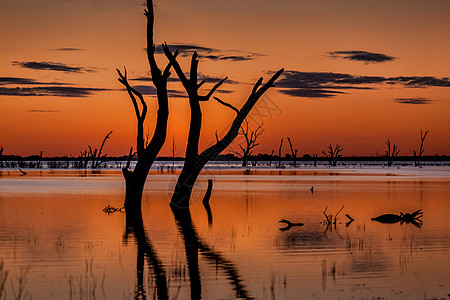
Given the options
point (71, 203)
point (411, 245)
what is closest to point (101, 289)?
point (411, 245)

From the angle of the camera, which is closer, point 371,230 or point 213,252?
point 213,252

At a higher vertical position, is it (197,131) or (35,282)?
(197,131)

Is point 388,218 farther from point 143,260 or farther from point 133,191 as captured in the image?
point 143,260

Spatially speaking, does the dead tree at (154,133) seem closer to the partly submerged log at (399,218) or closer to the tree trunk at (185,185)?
the tree trunk at (185,185)

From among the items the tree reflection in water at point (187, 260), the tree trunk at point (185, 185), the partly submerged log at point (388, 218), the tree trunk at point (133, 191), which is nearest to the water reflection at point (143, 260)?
the tree reflection in water at point (187, 260)

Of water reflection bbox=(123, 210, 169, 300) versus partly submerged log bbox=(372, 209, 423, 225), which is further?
partly submerged log bbox=(372, 209, 423, 225)

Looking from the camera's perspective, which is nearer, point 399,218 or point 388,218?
point 388,218

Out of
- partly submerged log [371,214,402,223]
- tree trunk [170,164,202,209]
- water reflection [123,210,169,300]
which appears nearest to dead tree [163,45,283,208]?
tree trunk [170,164,202,209]

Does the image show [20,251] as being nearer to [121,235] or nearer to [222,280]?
[121,235]

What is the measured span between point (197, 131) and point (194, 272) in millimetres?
13640

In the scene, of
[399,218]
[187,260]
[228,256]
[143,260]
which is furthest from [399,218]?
[143,260]

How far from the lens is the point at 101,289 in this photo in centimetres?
1073

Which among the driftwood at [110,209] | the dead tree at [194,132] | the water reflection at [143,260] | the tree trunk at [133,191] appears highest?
the dead tree at [194,132]

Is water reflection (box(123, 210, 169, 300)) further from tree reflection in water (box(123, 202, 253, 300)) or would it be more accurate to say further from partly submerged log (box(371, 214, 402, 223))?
partly submerged log (box(371, 214, 402, 223))
